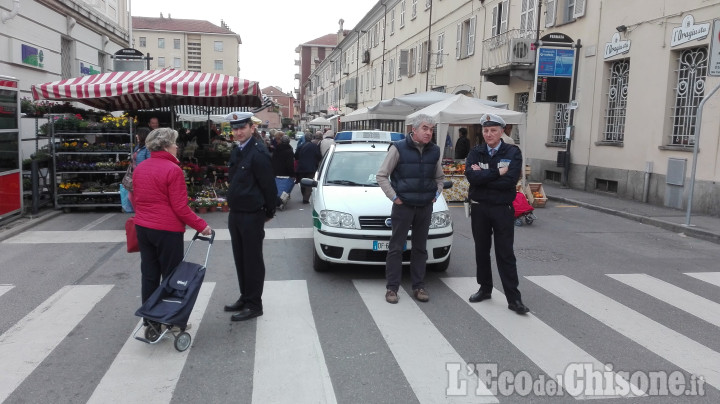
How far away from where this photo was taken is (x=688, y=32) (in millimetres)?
12391

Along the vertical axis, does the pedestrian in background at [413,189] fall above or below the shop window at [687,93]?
below

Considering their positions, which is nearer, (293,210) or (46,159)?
(46,159)

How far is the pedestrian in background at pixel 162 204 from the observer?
4410mm

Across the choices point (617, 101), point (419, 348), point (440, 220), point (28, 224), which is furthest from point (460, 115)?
point (419, 348)

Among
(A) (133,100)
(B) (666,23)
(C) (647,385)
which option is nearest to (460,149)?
(B) (666,23)

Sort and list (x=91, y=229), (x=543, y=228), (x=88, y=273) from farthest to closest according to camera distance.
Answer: (x=543, y=228) → (x=91, y=229) → (x=88, y=273)

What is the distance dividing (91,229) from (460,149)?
42.2 feet

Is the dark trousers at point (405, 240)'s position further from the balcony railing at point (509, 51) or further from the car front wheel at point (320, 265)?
the balcony railing at point (509, 51)

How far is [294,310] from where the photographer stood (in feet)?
17.9

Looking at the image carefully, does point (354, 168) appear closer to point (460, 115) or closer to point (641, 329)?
point (641, 329)

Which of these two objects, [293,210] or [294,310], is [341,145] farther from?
[293,210]

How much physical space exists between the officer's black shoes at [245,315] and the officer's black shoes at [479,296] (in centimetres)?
221

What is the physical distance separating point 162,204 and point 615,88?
14321 mm

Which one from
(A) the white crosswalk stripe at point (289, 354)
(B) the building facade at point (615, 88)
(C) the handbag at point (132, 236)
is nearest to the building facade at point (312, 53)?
(B) the building facade at point (615, 88)
